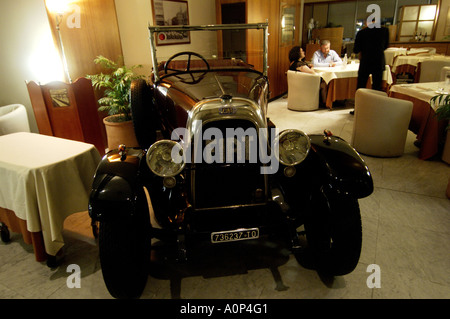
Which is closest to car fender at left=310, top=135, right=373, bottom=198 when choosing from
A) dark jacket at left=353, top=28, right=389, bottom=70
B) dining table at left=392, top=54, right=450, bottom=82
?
dark jacket at left=353, top=28, right=389, bottom=70

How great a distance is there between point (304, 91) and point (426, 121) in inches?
98.8

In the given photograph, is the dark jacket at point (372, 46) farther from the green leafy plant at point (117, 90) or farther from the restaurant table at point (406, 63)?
the green leafy plant at point (117, 90)

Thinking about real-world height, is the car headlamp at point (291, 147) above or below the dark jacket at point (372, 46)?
below

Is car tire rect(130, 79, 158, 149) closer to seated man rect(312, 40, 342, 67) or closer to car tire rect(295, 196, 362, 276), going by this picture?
car tire rect(295, 196, 362, 276)

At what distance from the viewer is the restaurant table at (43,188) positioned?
1.86 m

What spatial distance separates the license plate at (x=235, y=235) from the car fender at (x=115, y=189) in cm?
47

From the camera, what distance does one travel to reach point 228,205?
72.1 inches

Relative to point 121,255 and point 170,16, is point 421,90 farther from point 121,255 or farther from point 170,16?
point 170,16

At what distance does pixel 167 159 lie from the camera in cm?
168

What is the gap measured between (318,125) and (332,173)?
3.40 metres

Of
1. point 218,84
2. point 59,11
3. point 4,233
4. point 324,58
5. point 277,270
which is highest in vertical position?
point 59,11

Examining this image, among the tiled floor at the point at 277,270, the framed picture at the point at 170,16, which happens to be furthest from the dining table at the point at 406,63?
the tiled floor at the point at 277,270

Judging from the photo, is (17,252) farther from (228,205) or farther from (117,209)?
(228,205)

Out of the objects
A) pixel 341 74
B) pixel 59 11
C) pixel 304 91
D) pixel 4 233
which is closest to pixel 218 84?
pixel 4 233
